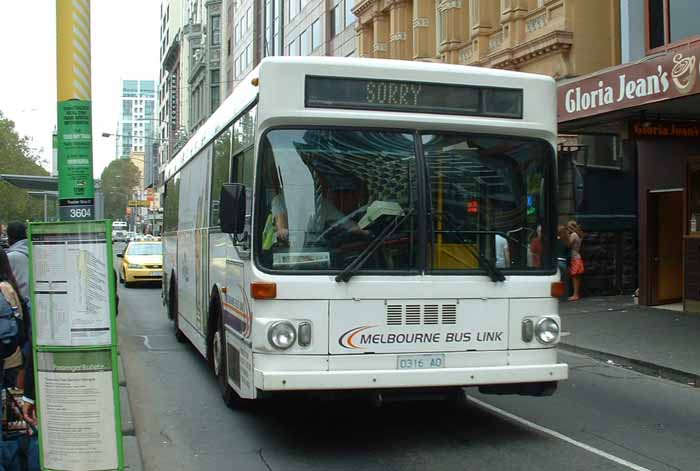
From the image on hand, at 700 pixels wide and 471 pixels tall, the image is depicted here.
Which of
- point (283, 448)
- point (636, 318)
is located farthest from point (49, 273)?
point (636, 318)

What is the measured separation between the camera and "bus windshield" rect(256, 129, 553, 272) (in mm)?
6406

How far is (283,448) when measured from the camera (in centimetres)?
689

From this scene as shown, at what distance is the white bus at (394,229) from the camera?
6.35 m

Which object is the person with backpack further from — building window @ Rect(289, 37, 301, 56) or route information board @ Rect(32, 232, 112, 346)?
building window @ Rect(289, 37, 301, 56)

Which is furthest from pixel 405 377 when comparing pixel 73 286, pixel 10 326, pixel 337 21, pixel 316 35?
pixel 316 35

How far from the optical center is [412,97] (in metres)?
6.75

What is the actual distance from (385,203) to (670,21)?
13.3 m

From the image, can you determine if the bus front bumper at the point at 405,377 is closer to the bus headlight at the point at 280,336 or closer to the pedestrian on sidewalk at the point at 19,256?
the bus headlight at the point at 280,336

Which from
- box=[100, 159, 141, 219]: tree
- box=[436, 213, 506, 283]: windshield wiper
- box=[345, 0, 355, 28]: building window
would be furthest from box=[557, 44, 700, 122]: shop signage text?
box=[100, 159, 141, 219]: tree

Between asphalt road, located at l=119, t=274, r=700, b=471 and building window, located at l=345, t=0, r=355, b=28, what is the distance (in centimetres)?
3194

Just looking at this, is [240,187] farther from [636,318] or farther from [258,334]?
[636,318]

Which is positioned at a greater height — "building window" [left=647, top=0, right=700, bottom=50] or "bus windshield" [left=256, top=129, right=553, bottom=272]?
"building window" [left=647, top=0, right=700, bottom=50]

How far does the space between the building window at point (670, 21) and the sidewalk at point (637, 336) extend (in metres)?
5.69

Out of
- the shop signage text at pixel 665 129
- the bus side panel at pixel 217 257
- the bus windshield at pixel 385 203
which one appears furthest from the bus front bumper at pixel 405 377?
the shop signage text at pixel 665 129
